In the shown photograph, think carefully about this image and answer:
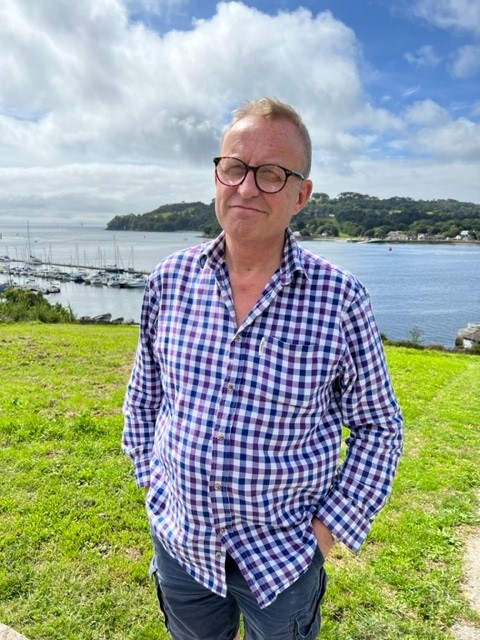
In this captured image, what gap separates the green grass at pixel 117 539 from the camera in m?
2.71

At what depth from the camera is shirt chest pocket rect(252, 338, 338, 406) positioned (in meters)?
1.48

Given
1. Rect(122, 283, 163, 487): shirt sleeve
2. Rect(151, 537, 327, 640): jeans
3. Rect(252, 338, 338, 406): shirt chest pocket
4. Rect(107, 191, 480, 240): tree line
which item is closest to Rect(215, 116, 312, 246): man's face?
Rect(252, 338, 338, 406): shirt chest pocket

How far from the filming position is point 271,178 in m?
1.51

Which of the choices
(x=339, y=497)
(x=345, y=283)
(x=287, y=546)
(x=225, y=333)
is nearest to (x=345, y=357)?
(x=345, y=283)

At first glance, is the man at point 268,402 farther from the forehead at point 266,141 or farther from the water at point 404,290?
the water at point 404,290

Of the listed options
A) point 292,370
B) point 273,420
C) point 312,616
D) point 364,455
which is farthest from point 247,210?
point 312,616

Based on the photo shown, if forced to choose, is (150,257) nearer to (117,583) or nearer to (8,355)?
(8,355)

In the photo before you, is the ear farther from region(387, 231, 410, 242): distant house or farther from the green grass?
region(387, 231, 410, 242): distant house

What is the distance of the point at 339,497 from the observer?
1633 mm

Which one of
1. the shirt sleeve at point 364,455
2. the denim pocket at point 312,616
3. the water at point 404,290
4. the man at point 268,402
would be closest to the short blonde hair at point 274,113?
the man at point 268,402

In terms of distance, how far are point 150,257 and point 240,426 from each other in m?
120

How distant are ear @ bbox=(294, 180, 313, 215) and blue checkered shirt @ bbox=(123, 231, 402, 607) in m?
0.11

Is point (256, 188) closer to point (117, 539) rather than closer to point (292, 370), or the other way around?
point (292, 370)

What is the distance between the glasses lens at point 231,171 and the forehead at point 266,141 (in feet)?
0.09
